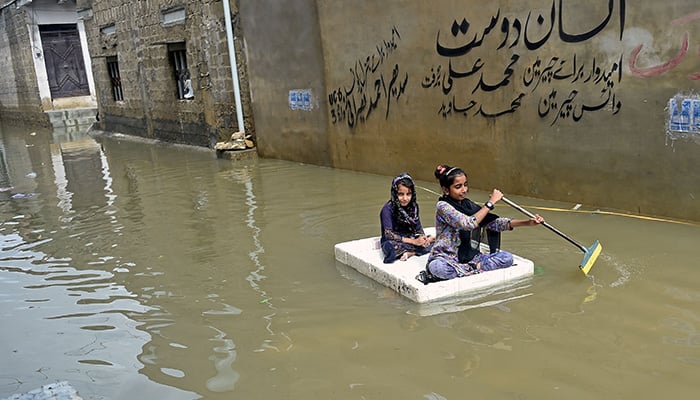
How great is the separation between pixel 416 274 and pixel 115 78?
60.7ft

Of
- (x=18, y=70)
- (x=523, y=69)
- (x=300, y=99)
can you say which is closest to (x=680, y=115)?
(x=523, y=69)

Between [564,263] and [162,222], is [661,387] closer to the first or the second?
[564,263]

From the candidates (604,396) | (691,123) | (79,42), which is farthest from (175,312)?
(79,42)

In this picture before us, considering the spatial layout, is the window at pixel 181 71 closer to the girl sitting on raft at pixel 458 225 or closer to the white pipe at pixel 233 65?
the white pipe at pixel 233 65

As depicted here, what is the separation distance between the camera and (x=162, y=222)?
7.81 m

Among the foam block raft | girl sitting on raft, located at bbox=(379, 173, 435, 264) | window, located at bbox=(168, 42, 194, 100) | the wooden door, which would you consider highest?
the wooden door

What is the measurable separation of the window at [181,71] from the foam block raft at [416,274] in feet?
37.2

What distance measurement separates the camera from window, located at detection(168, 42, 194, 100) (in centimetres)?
1553

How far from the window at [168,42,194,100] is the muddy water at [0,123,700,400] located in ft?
27.4

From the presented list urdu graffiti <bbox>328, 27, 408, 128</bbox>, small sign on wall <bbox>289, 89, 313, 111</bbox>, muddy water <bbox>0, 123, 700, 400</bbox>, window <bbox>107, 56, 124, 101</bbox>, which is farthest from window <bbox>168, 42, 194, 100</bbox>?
muddy water <bbox>0, 123, 700, 400</bbox>

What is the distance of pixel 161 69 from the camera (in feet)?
53.8

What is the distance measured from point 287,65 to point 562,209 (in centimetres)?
653

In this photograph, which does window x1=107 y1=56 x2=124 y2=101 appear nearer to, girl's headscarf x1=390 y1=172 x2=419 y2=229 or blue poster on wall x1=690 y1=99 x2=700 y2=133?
girl's headscarf x1=390 y1=172 x2=419 y2=229

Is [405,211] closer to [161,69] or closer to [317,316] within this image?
[317,316]
